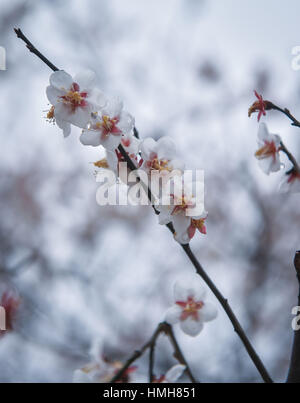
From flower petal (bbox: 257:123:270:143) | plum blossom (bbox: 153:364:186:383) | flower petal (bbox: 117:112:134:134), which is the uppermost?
flower petal (bbox: 117:112:134:134)

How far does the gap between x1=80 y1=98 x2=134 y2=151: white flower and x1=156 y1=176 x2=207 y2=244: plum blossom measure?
154mm

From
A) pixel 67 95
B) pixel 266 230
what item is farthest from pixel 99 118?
pixel 266 230

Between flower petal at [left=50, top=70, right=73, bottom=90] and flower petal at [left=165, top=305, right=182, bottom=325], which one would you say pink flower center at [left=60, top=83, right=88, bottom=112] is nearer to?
flower petal at [left=50, top=70, right=73, bottom=90]

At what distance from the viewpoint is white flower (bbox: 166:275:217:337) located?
3.82 feet

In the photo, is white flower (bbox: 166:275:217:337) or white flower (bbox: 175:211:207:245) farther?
white flower (bbox: 166:275:217:337)

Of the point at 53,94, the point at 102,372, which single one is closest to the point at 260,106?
the point at 53,94

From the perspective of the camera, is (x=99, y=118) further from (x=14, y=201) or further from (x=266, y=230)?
(x=14, y=201)

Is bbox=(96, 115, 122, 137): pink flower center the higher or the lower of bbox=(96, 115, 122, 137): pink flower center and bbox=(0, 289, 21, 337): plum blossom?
the higher

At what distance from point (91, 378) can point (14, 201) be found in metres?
4.84

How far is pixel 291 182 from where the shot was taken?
0.90 m

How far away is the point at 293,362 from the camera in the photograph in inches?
31.8

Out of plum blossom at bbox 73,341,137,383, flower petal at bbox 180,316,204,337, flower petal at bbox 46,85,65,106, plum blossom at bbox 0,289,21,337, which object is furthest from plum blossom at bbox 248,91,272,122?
plum blossom at bbox 0,289,21,337

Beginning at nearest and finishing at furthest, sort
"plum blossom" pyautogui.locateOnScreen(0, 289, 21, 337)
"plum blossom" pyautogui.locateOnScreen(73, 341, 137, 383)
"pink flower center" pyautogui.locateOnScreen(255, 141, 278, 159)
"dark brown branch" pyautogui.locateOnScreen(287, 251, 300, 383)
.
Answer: "dark brown branch" pyautogui.locateOnScreen(287, 251, 300, 383) → "pink flower center" pyautogui.locateOnScreen(255, 141, 278, 159) → "plum blossom" pyautogui.locateOnScreen(73, 341, 137, 383) → "plum blossom" pyautogui.locateOnScreen(0, 289, 21, 337)

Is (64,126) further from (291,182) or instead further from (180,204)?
(291,182)
